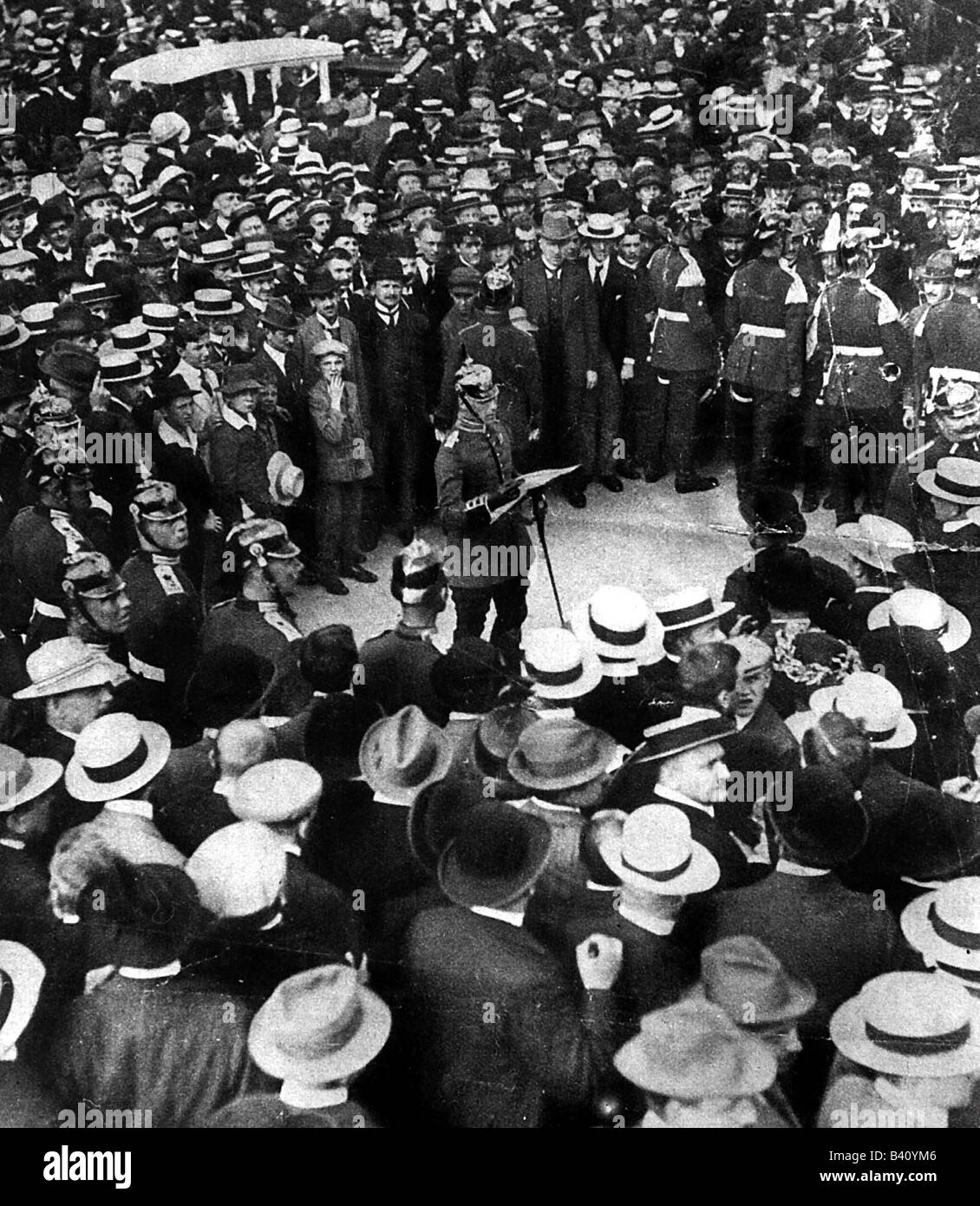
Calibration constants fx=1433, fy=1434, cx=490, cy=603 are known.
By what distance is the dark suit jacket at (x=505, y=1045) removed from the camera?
6.06 m

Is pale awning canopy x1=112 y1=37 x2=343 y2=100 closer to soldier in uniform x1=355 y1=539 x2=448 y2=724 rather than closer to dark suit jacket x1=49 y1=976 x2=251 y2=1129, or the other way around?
soldier in uniform x1=355 y1=539 x2=448 y2=724

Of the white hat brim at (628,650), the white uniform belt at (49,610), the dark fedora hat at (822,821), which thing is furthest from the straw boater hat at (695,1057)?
the white uniform belt at (49,610)

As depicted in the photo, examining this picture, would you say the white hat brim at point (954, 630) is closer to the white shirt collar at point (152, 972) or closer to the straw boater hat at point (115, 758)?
the straw boater hat at point (115, 758)

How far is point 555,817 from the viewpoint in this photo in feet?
20.4

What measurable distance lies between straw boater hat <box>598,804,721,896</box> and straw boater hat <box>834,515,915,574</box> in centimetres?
140

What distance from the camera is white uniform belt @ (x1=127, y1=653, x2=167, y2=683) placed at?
639 centimetres

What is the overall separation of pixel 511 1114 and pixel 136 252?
421 cm

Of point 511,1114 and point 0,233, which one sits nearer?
point 511,1114

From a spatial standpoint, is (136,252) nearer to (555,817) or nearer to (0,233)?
(0,233)

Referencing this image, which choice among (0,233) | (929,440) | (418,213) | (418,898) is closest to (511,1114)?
(418,898)

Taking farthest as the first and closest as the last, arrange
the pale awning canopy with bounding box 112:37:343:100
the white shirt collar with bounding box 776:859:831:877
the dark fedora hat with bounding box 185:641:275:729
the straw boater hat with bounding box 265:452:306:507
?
the pale awning canopy with bounding box 112:37:343:100, the straw boater hat with bounding box 265:452:306:507, the dark fedora hat with bounding box 185:641:275:729, the white shirt collar with bounding box 776:859:831:877

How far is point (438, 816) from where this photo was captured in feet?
20.4

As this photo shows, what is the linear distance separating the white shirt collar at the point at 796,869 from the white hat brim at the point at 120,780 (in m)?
2.71

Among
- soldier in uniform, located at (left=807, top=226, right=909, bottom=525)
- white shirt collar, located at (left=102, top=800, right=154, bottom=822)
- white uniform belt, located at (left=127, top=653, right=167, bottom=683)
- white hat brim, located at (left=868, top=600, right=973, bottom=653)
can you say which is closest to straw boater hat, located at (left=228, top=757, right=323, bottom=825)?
white shirt collar, located at (left=102, top=800, right=154, bottom=822)
